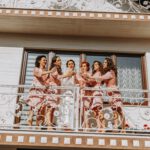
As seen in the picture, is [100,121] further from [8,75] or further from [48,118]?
[8,75]

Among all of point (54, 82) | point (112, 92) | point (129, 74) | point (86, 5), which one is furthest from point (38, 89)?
point (86, 5)

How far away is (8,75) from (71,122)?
2329mm

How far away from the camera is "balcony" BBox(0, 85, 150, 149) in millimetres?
8273

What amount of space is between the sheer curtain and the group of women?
3.97 feet

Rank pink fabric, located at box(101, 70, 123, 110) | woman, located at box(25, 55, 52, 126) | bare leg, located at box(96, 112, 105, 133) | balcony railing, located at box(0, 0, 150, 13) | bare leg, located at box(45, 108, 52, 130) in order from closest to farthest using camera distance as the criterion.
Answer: bare leg, located at box(45, 108, 52, 130)
bare leg, located at box(96, 112, 105, 133)
woman, located at box(25, 55, 52, 126)
pink fabric, located at box(101, 70, 123, 110)
balcony railing, located at box(0, 0, 150, 13)

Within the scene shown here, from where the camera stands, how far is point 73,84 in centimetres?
930

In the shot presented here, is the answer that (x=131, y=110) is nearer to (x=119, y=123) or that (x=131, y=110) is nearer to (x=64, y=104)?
(x=119, y=123)

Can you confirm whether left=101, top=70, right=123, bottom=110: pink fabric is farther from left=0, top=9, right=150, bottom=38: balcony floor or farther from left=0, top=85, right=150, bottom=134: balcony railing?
left=0, top=9, right=150, bottom=38: balcony floor

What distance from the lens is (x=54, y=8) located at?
10930 mm

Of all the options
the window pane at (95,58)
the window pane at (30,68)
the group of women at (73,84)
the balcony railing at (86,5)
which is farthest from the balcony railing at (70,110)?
the balcony railing at (86,5)

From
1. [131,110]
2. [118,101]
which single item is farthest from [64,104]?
[131,110]

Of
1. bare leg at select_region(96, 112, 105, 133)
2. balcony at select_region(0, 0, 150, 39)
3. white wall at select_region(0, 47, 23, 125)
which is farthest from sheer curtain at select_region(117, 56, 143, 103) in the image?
→ white wall at select_region(0, 47, 23, 125)

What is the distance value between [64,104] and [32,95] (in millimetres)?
705

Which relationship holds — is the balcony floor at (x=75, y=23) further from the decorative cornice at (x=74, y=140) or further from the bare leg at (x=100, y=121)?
the decorative cornice at (x=74, y=140)
